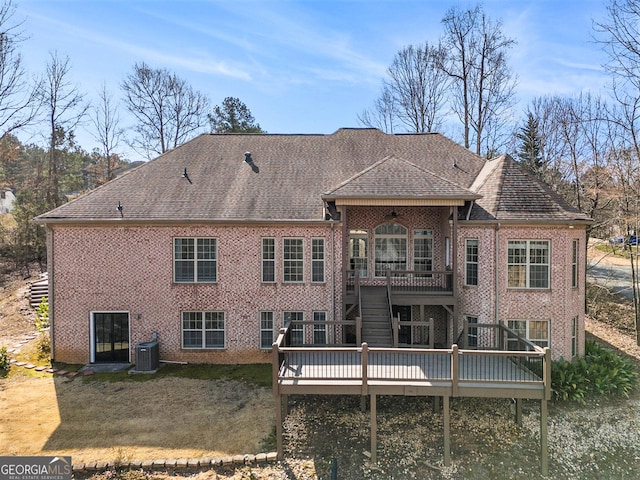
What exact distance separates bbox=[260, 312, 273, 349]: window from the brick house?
0.04 meters

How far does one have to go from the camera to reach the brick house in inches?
465

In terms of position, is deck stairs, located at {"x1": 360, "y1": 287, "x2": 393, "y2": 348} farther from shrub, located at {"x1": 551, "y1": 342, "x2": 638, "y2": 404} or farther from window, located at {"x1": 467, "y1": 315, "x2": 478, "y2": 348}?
shrub, located at {"x1": 551, "y1": 342, "x2": 638, "y2": 404}

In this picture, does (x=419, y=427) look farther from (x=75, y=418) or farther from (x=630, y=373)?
(x=75, y=418)

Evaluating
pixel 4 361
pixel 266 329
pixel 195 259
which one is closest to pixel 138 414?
pixel 266 329

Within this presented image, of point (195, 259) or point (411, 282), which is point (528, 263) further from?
point (195, 259)

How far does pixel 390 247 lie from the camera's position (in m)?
13.9

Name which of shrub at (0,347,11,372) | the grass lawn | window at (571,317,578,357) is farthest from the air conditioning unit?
window at (571,317,578,357)

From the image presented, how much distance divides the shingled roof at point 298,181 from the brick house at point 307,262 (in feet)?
0.25

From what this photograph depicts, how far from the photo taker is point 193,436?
872 centimetres

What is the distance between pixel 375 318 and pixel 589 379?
6817mm

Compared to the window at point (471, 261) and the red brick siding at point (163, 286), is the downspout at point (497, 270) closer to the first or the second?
the window at point (471, 261)

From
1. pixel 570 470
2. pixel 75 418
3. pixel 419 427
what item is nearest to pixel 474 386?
pixel 419 427

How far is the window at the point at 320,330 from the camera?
13016mm

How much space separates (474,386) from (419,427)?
2.09 metres
